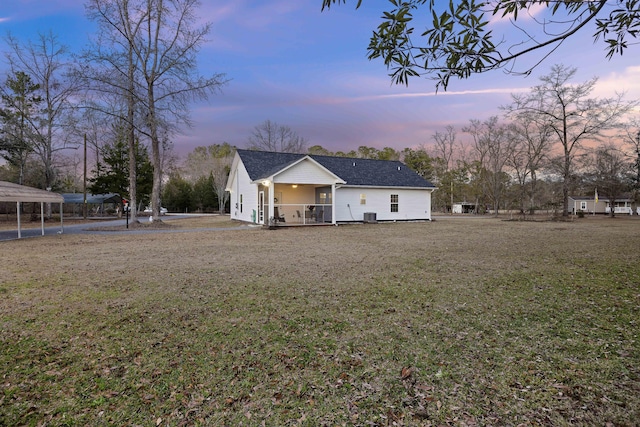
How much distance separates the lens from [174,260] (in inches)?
336

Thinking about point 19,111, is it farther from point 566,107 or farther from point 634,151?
point 634,151

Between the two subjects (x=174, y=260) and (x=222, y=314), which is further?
(x=174, y=260)

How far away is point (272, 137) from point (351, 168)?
22.8 meters

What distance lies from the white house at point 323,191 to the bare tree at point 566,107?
1449 centimetres

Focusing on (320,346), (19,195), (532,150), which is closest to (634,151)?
(532,150)

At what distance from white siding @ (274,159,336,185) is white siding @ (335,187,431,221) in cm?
241

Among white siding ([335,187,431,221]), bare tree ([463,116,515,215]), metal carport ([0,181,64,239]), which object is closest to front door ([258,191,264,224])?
white siding ([335,187,431,221])

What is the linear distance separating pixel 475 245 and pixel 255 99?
61.2 feet

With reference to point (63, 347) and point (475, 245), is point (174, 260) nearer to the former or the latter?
point (63, 347)

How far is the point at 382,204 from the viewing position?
77.0 ft

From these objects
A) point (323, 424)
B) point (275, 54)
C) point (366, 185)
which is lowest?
point (323, 424)

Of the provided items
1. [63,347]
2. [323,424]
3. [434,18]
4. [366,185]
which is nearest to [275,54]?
[366,185]

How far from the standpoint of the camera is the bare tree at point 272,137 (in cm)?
4381

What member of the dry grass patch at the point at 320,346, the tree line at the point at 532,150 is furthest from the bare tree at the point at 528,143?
the dry grass patch at the point at 320,346
